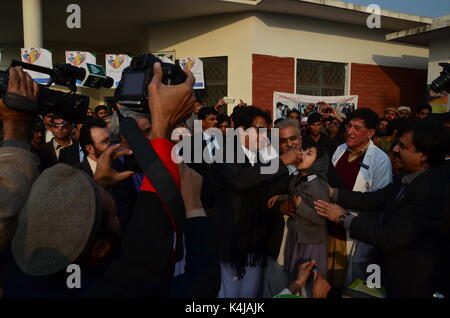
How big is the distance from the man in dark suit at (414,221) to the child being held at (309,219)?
451 millimetres

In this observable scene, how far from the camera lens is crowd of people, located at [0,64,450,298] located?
0.99 metres

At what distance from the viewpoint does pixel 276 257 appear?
278 cm

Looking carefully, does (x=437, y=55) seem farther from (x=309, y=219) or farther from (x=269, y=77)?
(x=309, y=219)

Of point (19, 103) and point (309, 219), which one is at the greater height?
point (19, 103)

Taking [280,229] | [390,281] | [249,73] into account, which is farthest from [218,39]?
[390,281]

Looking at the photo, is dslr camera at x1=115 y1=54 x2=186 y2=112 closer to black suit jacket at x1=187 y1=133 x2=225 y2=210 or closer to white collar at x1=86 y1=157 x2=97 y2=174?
black suit jacket at x1=187 y1=133 x2=225 y2=210

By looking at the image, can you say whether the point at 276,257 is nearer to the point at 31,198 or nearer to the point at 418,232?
the point at 418,232

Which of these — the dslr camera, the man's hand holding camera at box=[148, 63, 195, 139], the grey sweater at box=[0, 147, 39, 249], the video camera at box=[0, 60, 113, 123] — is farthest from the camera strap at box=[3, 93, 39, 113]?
the man's hand holding camera at box=[148, 63, 195, 139]

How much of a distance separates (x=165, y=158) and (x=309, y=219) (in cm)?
182

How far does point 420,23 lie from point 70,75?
1138cm

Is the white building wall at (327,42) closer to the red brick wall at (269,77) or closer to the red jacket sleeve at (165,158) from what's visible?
the red brick wall at (269,77)

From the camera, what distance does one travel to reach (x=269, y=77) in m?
9.74

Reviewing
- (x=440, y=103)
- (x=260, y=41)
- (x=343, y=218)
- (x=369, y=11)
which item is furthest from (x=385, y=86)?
(x=343, y=218)

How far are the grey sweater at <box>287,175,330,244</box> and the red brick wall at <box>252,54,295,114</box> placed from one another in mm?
7136
